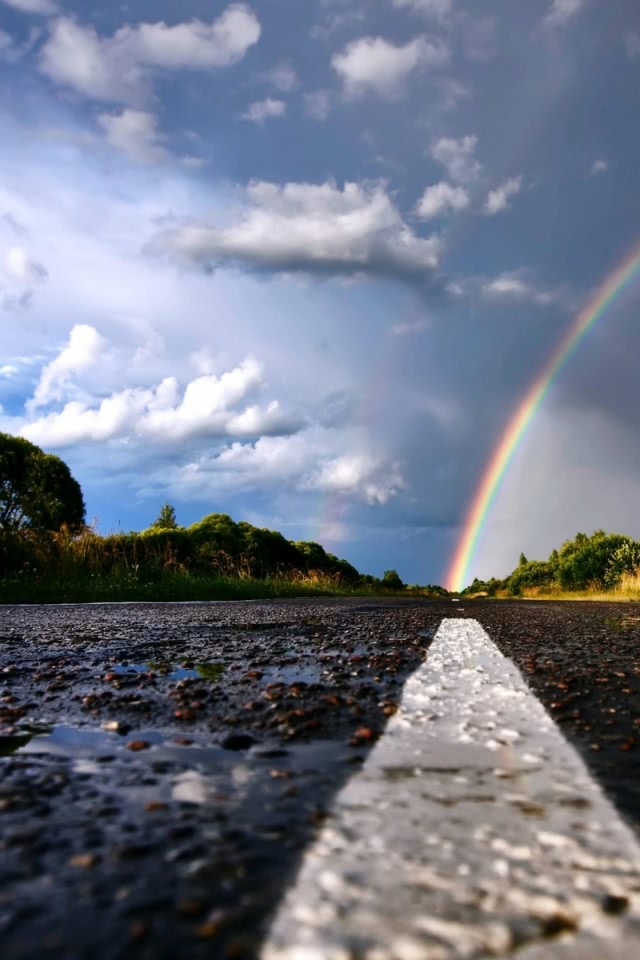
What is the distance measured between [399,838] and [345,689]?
1.77m

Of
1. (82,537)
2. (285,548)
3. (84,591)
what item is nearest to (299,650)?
(84,591)

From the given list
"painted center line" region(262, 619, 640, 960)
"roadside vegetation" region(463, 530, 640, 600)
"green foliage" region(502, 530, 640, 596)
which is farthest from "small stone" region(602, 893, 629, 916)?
"green foliage" region(502, 530, 640, 596)

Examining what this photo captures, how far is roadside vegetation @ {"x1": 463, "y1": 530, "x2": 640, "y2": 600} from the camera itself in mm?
28538

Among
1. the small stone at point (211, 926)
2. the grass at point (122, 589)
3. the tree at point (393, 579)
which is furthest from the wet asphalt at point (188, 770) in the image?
the tree at point (393, 579)

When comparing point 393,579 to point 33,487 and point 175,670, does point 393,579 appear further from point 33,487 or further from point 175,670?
point 175,670

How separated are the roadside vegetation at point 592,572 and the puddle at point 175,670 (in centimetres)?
2129

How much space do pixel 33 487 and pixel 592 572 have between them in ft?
108

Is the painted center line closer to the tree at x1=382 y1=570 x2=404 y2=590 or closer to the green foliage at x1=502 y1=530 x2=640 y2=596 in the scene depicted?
the green foliage at x1=502 y1=530 x2=640 y2=596

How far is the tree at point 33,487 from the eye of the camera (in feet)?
132

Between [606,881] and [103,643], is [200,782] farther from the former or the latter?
[103,643]

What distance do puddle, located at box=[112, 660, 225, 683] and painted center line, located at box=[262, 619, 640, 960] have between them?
1.70 meters

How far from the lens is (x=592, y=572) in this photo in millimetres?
45906

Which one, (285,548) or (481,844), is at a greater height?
(285,548)

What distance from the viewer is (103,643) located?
538cm
